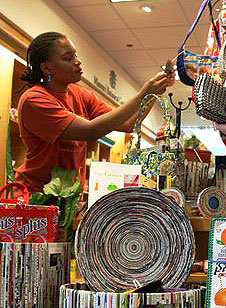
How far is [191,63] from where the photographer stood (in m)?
1.58

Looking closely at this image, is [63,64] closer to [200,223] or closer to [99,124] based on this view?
[99,124]

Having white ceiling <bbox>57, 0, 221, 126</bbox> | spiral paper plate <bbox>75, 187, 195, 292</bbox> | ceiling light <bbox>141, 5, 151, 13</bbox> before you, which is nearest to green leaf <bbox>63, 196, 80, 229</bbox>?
spiral paper plate <bbox>75, 187, 195, 292</bbox>

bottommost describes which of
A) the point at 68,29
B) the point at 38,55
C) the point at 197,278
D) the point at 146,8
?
the point at 197,278

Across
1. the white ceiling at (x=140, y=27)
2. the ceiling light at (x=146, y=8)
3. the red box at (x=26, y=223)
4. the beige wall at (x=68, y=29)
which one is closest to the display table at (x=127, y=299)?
the red box at (x=26, y=223)

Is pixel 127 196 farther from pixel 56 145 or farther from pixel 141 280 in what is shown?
pixel 56 145

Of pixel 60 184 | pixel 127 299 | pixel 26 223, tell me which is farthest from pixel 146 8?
pixel 127 299

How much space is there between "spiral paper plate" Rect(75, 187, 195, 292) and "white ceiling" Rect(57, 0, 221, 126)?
3.29 meters

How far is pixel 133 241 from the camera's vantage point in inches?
50.3

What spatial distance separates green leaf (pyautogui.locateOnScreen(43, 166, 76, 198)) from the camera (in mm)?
1549

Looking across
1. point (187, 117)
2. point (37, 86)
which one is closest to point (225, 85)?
point (37, 86)

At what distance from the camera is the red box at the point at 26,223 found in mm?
1339

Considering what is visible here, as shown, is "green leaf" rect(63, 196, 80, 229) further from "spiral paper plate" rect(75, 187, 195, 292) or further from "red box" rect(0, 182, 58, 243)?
"spiral paper plate" rect(75, 187, 195, 292)

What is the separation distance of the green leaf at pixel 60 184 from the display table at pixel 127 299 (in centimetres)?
45

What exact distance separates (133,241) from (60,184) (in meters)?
0.40
